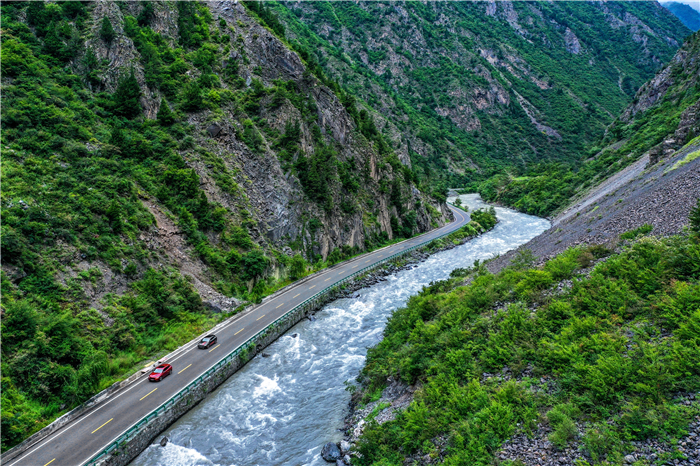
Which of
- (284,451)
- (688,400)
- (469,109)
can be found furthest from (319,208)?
(469,109)

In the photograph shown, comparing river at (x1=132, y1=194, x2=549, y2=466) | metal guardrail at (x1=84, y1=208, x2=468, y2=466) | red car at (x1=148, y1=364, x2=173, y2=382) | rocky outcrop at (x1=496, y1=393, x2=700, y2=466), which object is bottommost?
river at (x1=132, y1=194, x2=549, y2=466)

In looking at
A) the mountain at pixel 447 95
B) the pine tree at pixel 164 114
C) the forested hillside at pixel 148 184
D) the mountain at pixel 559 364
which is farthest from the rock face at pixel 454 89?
the mountain at pixel 559 364

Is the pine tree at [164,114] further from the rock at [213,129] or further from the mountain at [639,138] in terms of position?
the mountain at [639,138]

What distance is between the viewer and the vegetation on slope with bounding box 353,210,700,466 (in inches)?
430

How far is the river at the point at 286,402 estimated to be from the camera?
756 inches

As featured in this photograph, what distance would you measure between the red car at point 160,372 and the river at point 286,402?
3429 mm

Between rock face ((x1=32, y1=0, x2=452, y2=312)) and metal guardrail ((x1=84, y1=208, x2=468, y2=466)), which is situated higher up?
rock face ((x1=32, y1=0, x2=452, y2=312))

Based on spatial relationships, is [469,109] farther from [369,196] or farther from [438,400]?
[438,400]

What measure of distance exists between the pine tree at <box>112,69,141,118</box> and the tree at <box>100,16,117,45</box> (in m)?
7.24

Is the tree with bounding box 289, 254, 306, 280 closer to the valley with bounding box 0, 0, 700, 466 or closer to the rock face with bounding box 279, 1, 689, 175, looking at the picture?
the valley with bounding box 0, 0, 700, 466

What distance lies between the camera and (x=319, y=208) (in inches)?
2167

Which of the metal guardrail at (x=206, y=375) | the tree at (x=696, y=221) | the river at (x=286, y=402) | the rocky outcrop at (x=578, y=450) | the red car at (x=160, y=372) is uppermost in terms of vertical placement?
the tree at (x=696, y=221)

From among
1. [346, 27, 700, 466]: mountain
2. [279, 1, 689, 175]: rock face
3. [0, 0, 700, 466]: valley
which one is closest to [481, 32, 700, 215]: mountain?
[0, 0, 700, 466]: valley

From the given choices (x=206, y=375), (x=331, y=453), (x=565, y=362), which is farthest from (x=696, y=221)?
(x=206, y=375)
